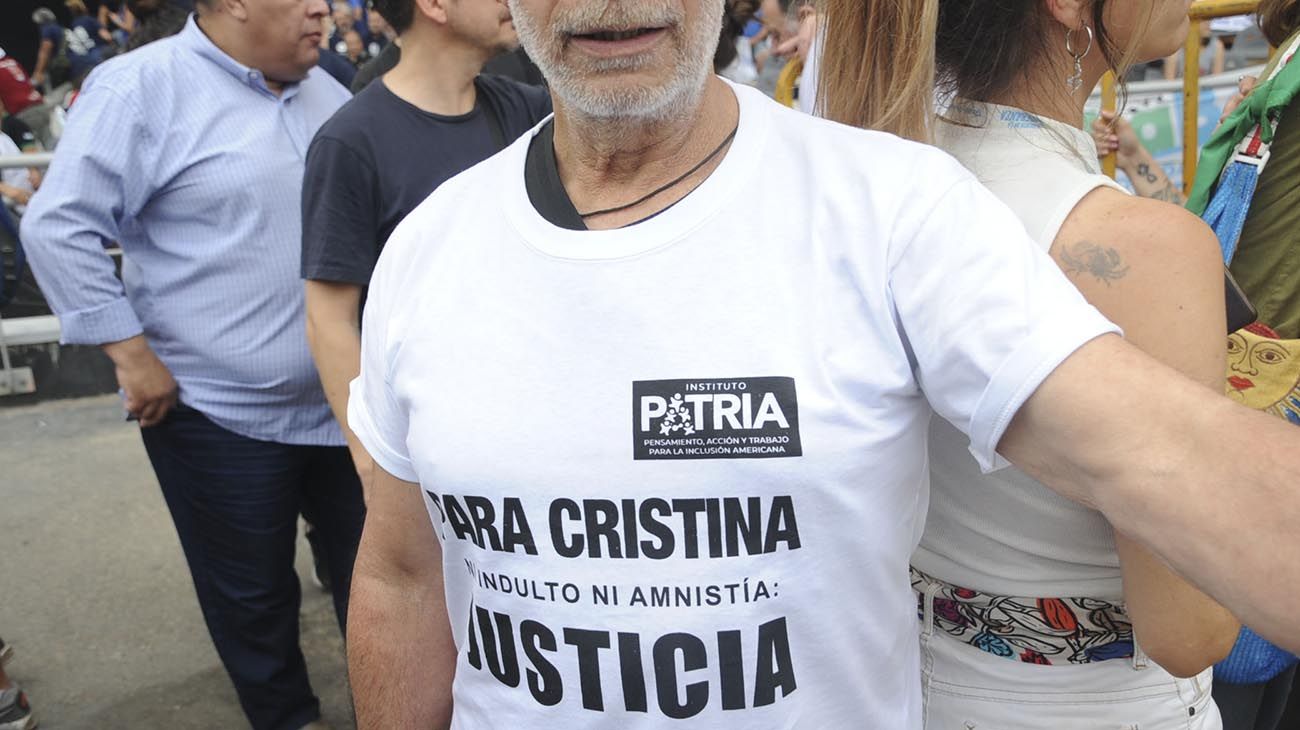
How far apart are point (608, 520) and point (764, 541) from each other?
0.17m

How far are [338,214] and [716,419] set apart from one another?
5.81ft

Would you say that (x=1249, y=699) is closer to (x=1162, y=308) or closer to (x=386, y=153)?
(x=1162, y=308)

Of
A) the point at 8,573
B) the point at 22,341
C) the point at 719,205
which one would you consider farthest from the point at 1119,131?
the point at 22,341

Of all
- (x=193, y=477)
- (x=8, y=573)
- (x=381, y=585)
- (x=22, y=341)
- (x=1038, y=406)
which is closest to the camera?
(x=1038, y=406)

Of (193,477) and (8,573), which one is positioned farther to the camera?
(8,573)

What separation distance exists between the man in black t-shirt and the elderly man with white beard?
1.38 m

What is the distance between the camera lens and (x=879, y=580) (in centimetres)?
129

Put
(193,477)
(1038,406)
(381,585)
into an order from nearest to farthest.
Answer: (1038,406) < (381,585) < (193,477)

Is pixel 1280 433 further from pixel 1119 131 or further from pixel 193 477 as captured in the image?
pixel 193 477

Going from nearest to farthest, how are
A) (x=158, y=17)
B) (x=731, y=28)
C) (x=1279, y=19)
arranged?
(x=1279, y=19) < (x=158, y=17) < (x=731, y=28)

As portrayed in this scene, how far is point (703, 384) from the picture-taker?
1.23 metres

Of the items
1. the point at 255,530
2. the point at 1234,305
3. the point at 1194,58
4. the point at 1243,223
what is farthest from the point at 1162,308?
the point at 255,530

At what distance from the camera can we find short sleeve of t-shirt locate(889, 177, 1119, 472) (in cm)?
106

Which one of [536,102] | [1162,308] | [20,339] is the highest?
[1162,308]
